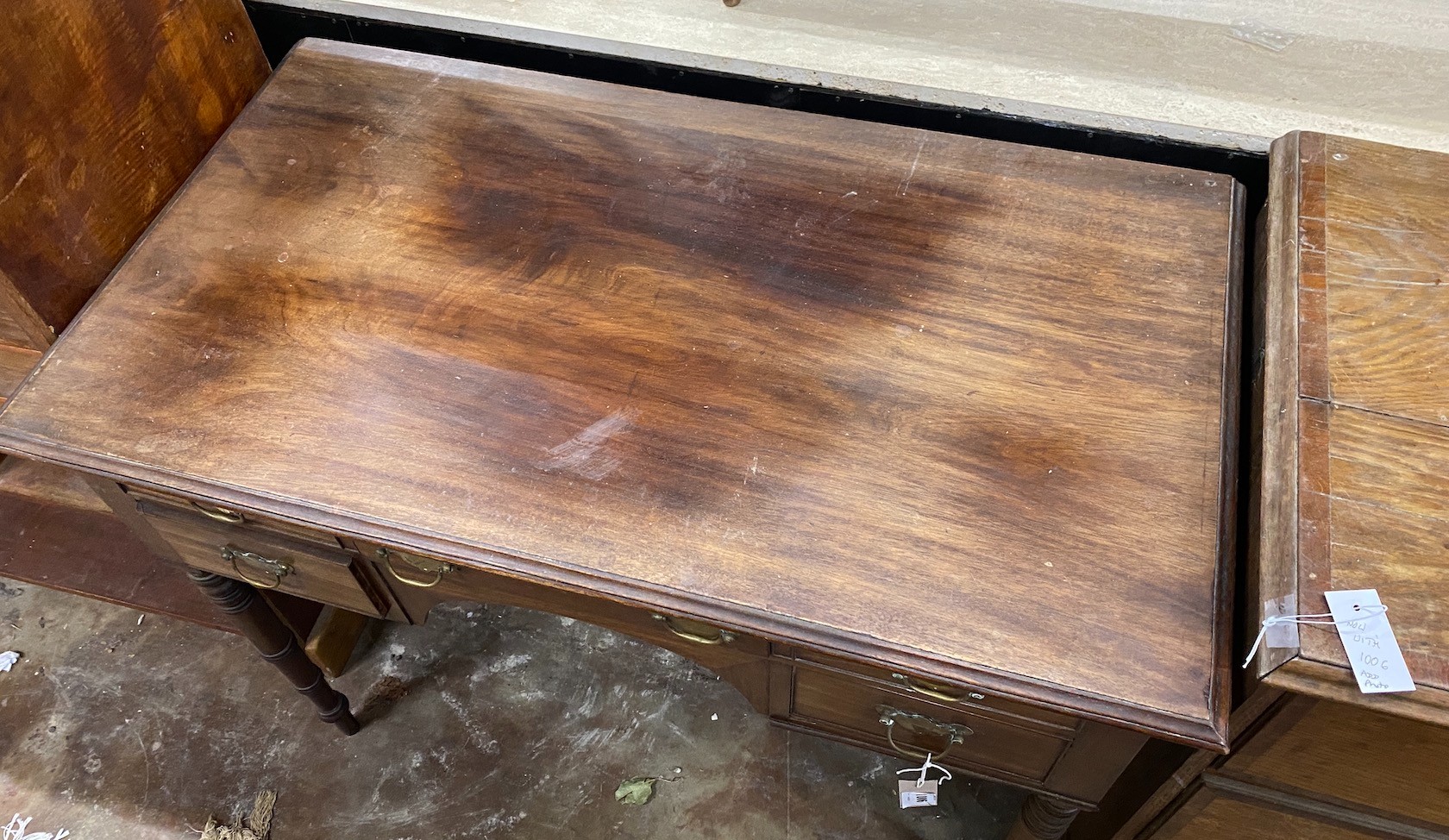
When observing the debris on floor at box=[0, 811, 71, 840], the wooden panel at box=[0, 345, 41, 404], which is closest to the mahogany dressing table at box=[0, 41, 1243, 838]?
the wooden panel at box=[0, 345, 41, 404]

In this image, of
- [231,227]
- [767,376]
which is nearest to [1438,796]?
[767,376]

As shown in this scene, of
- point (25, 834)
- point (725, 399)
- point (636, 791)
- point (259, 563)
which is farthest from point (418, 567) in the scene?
point (25, 834)

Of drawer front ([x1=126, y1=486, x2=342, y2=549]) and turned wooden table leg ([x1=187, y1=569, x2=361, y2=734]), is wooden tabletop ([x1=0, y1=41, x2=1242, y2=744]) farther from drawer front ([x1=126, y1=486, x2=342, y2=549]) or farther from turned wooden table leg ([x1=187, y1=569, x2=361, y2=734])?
turned wooden table leg ([x1=187, y1=569, x2=361, y2=734])

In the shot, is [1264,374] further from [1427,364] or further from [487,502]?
[487,502]

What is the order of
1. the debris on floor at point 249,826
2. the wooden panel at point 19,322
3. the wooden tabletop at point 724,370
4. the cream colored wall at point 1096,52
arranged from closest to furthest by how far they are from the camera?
the wooden tabletop at point 724,370
the wooden panel at point 19,322
the cream colored wall at point 1096,52
the debris on floor at point 249,826

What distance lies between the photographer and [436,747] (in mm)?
1755

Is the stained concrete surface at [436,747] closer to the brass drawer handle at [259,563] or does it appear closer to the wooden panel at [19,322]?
the brass drawer handle at [259,563]

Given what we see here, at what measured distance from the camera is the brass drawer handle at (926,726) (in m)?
1.04

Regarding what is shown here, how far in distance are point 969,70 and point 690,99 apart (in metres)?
0.41

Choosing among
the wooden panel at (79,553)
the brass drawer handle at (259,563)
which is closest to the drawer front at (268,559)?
the brass drawer handle at (259,563)

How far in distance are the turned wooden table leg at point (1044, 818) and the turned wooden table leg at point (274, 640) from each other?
3.77 ft

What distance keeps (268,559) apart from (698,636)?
0.58m

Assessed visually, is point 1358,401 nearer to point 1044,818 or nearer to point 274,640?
point 1044,818

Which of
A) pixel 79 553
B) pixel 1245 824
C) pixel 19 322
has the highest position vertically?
pixel 19 322
